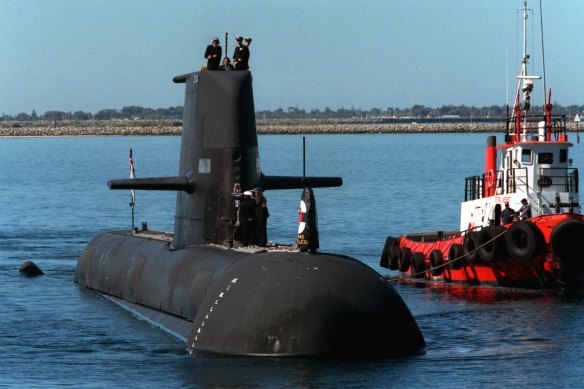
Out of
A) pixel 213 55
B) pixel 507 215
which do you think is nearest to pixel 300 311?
pixel 213 55

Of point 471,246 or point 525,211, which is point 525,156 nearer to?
point 525,211

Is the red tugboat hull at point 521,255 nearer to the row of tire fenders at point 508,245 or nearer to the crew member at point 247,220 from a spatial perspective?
the row of tire fenders at point 508,245

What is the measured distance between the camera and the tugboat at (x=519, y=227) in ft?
112

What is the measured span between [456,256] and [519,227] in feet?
9.95

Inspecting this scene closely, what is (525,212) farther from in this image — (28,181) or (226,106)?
(28,181)

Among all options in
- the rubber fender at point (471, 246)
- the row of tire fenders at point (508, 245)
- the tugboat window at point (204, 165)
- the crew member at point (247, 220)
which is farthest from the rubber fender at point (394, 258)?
the crew member at point (247, 220)

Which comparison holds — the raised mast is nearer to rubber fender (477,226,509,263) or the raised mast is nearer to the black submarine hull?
rubber fender (477,226,509,263)

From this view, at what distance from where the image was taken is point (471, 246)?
3600cm

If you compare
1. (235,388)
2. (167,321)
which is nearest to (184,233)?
(167,321)

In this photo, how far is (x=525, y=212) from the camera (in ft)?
117

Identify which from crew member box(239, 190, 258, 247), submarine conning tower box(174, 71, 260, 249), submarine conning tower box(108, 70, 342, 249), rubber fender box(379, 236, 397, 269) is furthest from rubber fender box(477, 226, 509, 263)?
crew member box(239, 190, 258, 247)

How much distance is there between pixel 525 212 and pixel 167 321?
13674mm

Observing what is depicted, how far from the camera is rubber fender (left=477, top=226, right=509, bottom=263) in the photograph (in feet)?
114

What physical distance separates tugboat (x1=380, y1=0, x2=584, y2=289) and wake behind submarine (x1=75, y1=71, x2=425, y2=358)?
845 centimetres
